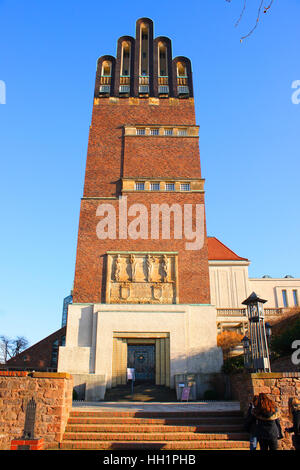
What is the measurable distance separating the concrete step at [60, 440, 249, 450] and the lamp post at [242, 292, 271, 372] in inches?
123

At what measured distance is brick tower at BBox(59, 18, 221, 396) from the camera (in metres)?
21.3

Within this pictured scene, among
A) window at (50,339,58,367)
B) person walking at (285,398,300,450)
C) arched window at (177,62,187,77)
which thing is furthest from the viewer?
arched window at (177,62,187,77)

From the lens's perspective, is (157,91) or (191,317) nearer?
(191,317)

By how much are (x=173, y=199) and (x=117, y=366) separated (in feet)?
37.1

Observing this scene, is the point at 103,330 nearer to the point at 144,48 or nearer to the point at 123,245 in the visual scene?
the point at 123,245

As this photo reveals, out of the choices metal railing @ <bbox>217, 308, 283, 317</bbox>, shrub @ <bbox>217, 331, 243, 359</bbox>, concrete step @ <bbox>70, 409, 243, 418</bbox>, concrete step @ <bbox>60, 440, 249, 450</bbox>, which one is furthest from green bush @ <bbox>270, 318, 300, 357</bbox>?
concrete step @ <bbox>60, 440, 249, 450</bbox>

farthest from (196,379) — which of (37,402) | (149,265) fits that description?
(37,402)

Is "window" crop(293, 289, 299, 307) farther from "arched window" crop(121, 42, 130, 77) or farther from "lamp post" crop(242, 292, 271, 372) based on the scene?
"lamp post" crop(242, 292, 271, 372)

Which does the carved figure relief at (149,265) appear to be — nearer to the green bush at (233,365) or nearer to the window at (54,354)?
the green bush at (233,365)

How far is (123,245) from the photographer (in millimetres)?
23734

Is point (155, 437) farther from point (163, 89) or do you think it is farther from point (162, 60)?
point (162, 60)

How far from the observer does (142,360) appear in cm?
2250
